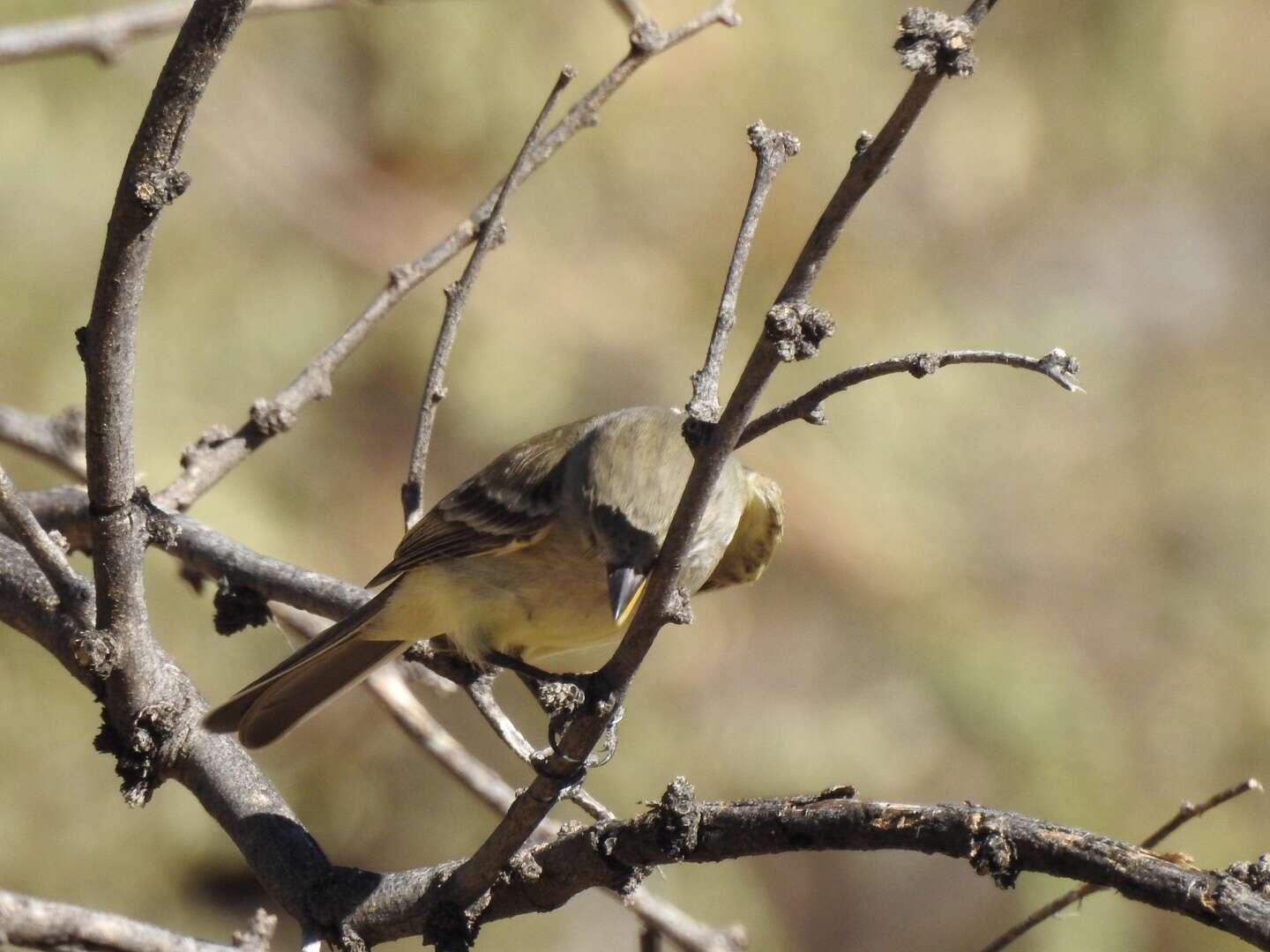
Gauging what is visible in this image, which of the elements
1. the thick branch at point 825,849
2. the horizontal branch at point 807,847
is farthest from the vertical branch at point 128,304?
the thick branch at point 825,849

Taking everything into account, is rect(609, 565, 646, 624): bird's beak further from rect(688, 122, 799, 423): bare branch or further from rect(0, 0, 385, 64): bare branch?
rect(0, 0, 385, 64): bare branch

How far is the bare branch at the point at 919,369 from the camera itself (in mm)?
1619

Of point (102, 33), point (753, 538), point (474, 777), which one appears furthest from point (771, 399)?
point (102, 33)

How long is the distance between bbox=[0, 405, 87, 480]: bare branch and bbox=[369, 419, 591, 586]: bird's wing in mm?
865

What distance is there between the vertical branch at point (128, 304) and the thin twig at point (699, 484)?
28.5 inches

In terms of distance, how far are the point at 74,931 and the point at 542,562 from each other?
1.88 metres

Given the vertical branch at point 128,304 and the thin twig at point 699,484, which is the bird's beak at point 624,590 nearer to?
the thin twig at point 699,484

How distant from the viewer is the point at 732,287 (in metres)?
1.87

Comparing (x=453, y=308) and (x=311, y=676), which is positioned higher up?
(x=453, y=308)

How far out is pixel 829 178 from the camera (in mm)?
7035

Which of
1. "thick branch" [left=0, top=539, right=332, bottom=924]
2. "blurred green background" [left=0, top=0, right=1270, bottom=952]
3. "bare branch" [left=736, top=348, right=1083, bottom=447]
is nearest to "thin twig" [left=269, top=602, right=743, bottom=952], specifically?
"thick branch" [left=0, top=539, right=332, bottom=924]

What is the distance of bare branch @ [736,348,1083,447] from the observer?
1.62 meters

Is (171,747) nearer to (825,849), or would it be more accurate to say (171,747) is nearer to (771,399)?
(825,849)

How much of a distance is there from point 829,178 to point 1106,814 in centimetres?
328
